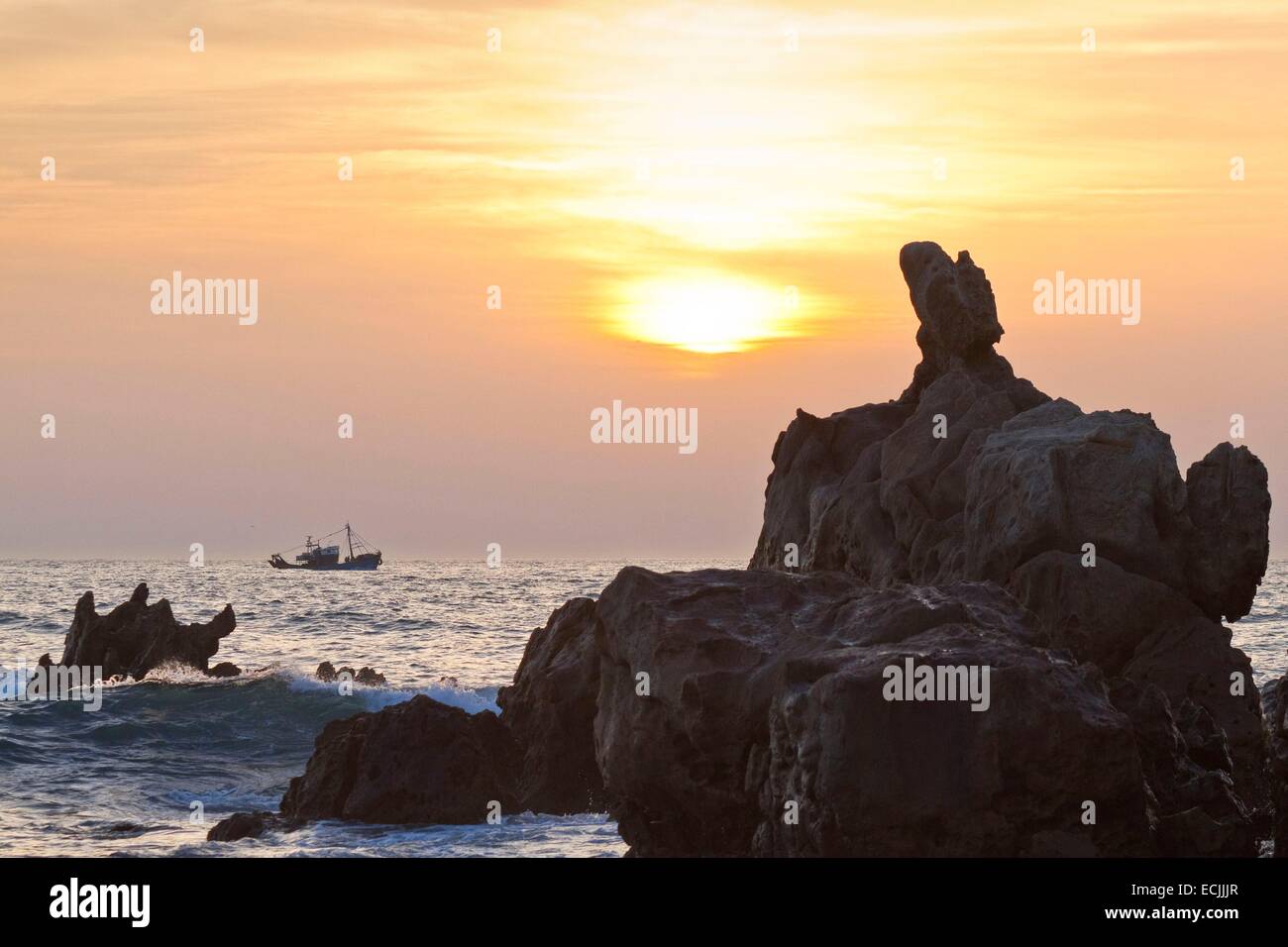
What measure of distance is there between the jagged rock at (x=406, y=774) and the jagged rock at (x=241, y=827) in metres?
0.85

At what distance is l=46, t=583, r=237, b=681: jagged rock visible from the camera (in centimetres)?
5541

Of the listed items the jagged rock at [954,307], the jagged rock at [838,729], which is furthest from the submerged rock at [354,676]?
the jagged rock at [838,729]

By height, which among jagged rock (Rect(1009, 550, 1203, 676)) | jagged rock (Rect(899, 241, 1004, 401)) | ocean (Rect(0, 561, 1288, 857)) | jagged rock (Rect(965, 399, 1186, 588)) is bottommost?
ocean (Rect(0, 561, 1288, 857))

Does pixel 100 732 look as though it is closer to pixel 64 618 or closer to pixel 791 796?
pixel 791 796

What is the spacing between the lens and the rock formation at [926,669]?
57.8 ft

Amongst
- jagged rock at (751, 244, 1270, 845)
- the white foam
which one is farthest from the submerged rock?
jagged rock at (751, 244, 1270, 845)

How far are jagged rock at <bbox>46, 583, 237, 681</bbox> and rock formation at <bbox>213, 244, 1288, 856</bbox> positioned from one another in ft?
81.9

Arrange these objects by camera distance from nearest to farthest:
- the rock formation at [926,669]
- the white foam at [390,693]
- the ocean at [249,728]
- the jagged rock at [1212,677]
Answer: the rock formation at [926,669] < the ocean at [249,728] < the jagged rock at [1212,677] < the white foam at [390,693]

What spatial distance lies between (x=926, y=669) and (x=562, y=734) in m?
12.9

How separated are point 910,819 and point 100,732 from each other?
101 feet

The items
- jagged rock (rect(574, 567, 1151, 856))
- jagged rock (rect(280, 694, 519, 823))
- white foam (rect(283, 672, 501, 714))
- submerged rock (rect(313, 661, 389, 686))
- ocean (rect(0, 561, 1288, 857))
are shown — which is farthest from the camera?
submerged rock (rect(313, 661, 389, 686))

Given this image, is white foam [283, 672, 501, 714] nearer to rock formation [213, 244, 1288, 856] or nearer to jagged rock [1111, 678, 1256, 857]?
rock formation [213, 244, 1288, 856]

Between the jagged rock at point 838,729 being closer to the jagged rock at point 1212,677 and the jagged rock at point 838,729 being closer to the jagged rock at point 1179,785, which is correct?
the jagged rock at point 1179,785

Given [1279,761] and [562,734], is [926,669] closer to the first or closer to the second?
[1279,761]
